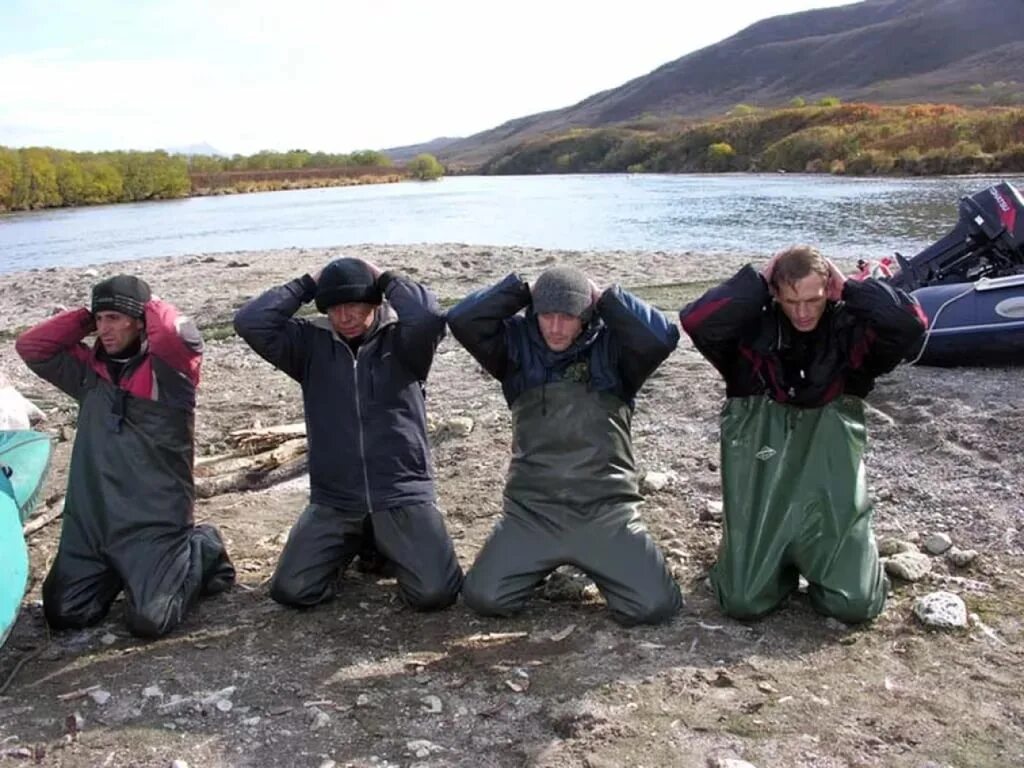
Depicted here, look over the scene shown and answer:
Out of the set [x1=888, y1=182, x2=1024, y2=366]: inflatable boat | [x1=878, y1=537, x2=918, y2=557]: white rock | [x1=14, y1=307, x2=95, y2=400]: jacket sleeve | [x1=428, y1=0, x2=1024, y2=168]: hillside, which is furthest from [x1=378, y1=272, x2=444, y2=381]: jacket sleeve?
[x1=428, y1=0, x2=1024, y2=168]: hillside

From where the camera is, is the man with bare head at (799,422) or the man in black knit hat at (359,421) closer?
the man with bare head at (799,422)

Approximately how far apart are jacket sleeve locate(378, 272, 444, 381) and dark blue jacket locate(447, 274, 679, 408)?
4.3 inches

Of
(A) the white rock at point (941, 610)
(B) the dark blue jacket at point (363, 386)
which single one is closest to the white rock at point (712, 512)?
(A) the white rock at point (941, 610)

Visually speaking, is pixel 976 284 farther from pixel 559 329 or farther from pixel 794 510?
pixel 559 329

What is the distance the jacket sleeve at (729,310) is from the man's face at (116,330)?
2451mm

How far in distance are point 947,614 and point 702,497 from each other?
5.57 feet

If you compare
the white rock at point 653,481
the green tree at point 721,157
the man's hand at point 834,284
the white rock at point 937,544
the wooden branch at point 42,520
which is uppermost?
the green tree at point 721,157

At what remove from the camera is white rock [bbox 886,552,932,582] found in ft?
14.5

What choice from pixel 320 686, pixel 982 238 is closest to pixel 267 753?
pixel 320 686

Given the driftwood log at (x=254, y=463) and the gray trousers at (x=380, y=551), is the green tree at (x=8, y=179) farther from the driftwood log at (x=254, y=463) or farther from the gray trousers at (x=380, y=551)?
the gray trousers at (x=380, y=551)

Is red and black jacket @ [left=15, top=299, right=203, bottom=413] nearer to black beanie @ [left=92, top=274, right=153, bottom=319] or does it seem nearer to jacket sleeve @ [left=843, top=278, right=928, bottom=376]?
black beanie @ [left=92, top=274, right=153, bottom=319]

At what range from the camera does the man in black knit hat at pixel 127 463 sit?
4.39 m

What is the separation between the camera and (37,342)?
179 inches

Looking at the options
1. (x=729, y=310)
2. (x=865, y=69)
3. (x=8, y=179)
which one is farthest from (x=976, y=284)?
(x=865, y=69)
